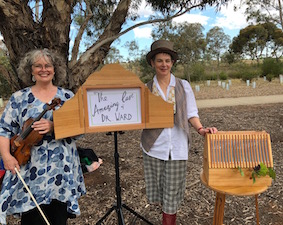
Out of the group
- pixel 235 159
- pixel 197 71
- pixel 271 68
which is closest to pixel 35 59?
pixel 235 159

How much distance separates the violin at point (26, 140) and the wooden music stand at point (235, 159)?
0.98 m

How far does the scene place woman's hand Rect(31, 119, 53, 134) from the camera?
1.41 m

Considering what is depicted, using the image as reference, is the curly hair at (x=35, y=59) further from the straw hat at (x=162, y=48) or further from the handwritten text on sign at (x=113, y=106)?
the straw hat at (x=162, y=48)

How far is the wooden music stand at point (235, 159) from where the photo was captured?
1.50 metres

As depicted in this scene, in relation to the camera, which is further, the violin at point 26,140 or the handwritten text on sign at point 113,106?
the handwritten text on sign at point 113,106

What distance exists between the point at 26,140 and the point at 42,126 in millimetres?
137

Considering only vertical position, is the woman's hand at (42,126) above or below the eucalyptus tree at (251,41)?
below

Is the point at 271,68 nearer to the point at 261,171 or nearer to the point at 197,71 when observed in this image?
the point at 197,71

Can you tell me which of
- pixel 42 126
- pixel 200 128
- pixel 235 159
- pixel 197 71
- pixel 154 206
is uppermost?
pixel 42 126

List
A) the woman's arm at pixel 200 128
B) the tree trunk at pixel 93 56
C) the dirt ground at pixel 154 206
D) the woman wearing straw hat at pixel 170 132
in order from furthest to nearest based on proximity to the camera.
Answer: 1. the tree trunk at pixel 93 56
2. the dirt ground at pixel 154 206
3. the woman wearing straw hat at pixel 170 132
4. the woman's arm at pixel 200 128

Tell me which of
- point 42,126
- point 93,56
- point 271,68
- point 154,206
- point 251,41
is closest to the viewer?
point 42,126

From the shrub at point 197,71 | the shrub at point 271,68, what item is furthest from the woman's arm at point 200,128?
the shrub at point 271,68

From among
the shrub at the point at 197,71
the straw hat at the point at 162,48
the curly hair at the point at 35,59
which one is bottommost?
the shrub at the point at 197,71

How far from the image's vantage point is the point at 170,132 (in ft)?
5.92
